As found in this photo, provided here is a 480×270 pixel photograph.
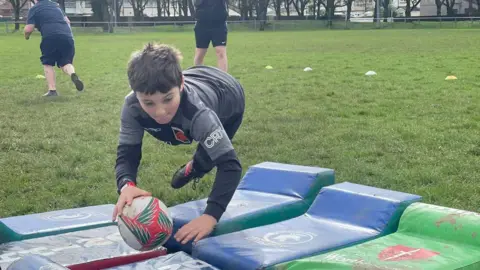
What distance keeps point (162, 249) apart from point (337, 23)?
1809 inches

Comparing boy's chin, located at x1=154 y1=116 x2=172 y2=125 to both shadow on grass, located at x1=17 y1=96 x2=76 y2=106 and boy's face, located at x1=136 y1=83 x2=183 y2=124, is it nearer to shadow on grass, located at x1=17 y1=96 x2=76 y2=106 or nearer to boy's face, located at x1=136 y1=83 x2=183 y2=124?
boy's face, located at x1=136 y1=83 x2=183 y2=124

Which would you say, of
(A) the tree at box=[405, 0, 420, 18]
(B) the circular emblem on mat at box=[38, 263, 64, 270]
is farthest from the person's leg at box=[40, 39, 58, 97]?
(A) the tree at box=[405, 0, 420, 18]

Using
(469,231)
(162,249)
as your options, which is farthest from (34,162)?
(469,231)

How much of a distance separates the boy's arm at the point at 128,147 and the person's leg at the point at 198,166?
47cm

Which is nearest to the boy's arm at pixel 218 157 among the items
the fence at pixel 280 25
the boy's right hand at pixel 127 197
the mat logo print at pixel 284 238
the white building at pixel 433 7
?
the mat logo print at pixel 284 238

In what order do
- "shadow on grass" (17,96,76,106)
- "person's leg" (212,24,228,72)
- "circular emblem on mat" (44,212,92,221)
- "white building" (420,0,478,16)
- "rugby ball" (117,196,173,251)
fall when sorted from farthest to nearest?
"white building" (420,0,478,16)
"shadow on grass" (17,96,76,106)
"person's leg" (212,24,228,72)
"circular emblem on mat" (44,212,92,221)
"rugby ball" (117,196,173,251)

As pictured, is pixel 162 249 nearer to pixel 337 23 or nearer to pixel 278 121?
pixel 278 121

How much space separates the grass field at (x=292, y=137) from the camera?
446 cm

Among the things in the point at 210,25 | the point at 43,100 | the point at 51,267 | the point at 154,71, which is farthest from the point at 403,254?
the point at 43,100

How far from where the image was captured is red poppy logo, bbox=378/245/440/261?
9.04 ft

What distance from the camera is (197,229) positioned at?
122 inches

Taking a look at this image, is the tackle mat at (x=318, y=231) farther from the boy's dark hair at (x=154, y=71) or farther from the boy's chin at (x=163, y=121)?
the boy's dark hair at (x=154, y=71)

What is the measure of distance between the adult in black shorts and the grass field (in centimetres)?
84

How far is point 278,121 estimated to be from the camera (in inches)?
267
